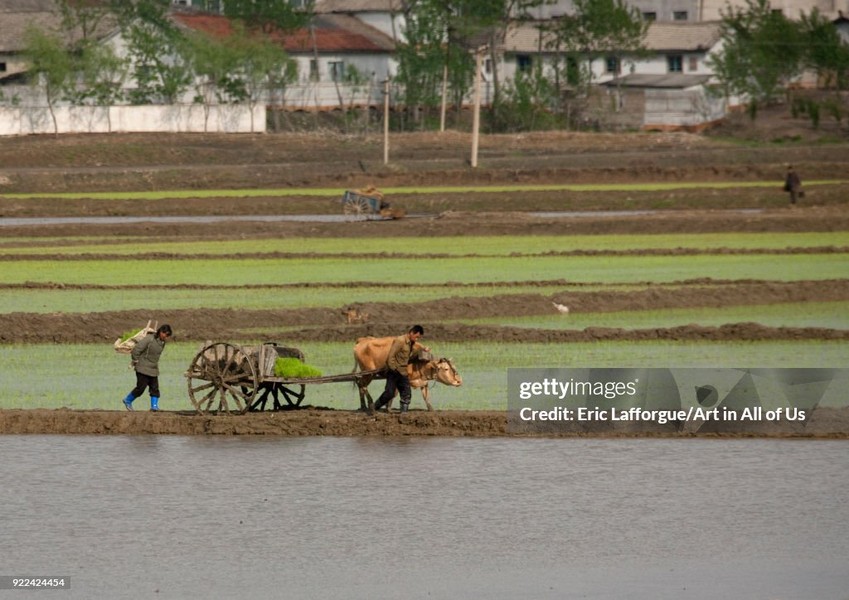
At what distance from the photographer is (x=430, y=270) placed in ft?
138

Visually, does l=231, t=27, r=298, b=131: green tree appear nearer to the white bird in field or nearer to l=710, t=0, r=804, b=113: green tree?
l=710, t=0, r=804, b=113: green tree

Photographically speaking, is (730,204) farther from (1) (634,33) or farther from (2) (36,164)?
(1) (634,33)

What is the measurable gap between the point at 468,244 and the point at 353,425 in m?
26.3

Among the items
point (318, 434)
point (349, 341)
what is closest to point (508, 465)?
point (318, 434)

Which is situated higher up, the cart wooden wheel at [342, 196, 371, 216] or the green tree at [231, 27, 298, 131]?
the green tree at [231, 27, 298, 131]

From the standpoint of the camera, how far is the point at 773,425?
23.0 meters

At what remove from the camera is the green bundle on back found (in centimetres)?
2227

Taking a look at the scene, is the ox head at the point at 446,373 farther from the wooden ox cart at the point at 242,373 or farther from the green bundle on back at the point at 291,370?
the green bundle on back at the point at 291,370

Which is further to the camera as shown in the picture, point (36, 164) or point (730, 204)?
point (36, 164)

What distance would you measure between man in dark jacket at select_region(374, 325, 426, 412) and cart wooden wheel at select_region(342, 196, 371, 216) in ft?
106

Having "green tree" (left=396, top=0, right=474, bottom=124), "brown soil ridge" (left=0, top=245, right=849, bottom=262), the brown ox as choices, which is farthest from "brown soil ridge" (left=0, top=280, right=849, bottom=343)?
"green tree" (left=396, top=0, right=474, bottom=124)

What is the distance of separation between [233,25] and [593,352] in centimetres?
7138

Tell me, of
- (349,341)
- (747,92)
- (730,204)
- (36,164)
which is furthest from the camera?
(747,92)

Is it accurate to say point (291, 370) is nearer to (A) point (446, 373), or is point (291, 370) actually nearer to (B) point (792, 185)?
(A) point (446, 373)
